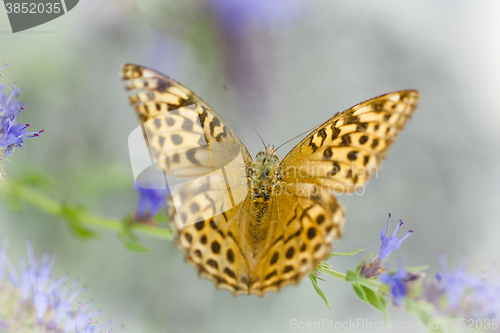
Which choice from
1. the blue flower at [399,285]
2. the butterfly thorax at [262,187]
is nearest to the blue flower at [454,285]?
the blue flower at [399,285]

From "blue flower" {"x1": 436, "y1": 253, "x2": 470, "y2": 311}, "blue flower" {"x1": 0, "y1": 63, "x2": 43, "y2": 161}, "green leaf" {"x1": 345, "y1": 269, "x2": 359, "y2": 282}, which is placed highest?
"blue flower" {"x1": 0, "y1": 63, "x2": 43, "y2": 161}

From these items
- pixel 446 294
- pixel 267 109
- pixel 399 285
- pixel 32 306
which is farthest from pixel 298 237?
pixel 267 109

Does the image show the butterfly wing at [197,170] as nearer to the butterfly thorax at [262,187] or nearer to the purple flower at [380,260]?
the butterfly thorax at [262,187]

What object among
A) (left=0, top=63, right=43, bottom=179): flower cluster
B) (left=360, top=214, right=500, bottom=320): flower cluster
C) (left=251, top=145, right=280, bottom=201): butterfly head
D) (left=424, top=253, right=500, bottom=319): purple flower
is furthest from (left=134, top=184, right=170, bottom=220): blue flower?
(left=424, top=253, right=500, bottom=319): purple flower

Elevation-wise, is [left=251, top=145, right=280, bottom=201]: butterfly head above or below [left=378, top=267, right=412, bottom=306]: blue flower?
above

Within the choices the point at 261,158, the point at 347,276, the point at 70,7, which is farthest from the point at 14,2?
the point at 347,276

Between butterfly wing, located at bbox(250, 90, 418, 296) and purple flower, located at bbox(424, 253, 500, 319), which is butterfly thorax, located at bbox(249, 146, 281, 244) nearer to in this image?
butterfly wing, located at bbox(250, 90, 418, 296)
